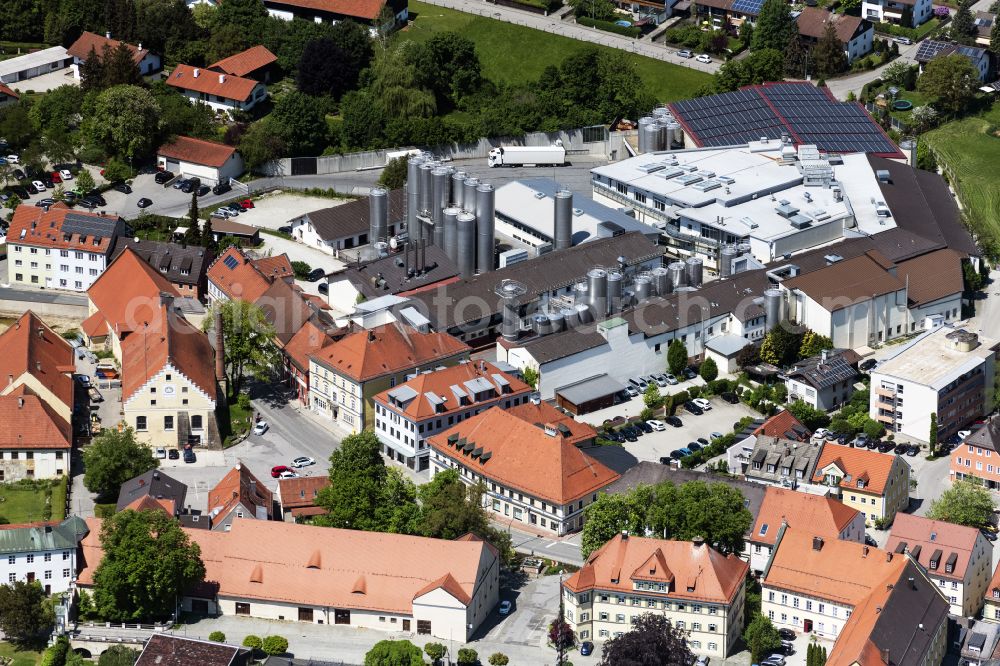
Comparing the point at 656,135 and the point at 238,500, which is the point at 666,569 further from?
the point at 656,135

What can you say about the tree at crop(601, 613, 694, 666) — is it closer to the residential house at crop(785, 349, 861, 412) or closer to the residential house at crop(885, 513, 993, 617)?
the residential house at crop(885, 513, 993, 617)

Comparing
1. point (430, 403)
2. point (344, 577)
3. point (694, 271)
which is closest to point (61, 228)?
point (430, 403)

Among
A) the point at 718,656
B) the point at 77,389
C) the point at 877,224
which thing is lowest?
the point at 718,656

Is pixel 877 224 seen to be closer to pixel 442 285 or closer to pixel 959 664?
pixel 442 285

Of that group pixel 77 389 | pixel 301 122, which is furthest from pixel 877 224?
pixel 77 389

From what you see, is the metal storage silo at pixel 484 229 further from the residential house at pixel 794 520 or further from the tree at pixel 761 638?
the tree at pixel 761 638

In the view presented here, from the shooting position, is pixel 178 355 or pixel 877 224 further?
pixel 877 224

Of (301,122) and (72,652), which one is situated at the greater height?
(301,122)
